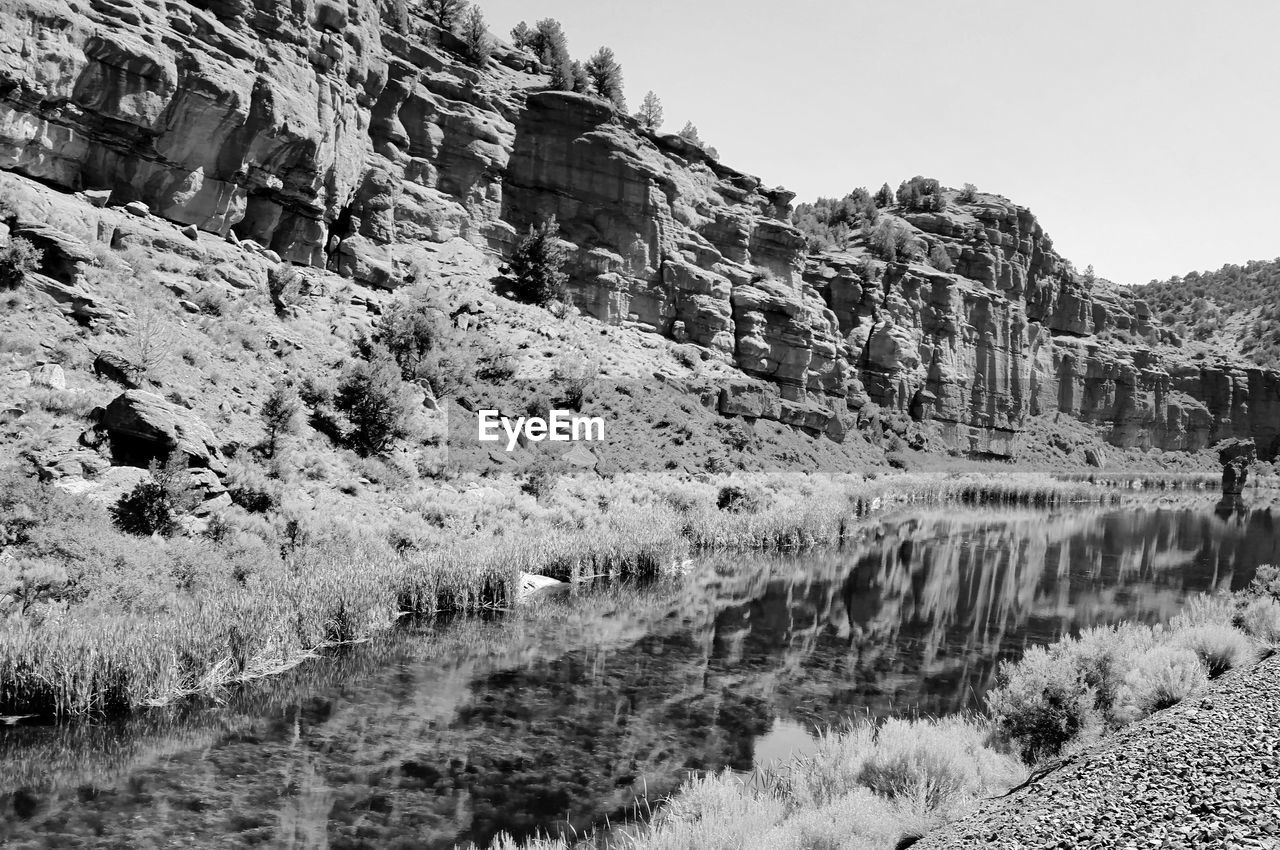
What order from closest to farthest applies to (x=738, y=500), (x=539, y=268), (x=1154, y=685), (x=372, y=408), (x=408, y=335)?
(x=1154, y=685)
(x=372, y=408)
(x=408, y=335)
(x=738, y=500)
(x=539, y=268)

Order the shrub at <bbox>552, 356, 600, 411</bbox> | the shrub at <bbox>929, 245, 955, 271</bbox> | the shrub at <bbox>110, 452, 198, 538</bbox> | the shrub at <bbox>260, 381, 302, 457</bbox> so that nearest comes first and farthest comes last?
1. the shrub at <bbox>110, 452, 198, 538</bbox>
2. the shrub at <bbox>260, 381, 302, 457</bbox>
3. the shrub at <bbox>552, 356, 600, 411</bbox>
4. the shrub at <bbox>929, 245, 955, 271</bbox>

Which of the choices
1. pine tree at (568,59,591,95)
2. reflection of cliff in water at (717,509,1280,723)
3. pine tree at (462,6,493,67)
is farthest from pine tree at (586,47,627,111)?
reflection of cliff in water at (717,509,1280,723)

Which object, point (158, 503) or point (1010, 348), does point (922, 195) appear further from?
point (158, 503)

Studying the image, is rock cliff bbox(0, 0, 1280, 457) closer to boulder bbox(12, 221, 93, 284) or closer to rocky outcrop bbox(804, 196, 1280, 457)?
rocky outcrop bbox(804, 196, 1280, 457)

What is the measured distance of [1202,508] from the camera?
175ft

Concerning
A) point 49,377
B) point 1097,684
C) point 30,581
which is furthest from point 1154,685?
point 49,377

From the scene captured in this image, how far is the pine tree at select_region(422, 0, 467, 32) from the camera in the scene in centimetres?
4931

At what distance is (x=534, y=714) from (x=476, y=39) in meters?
46.4

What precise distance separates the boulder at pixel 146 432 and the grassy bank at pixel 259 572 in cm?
188

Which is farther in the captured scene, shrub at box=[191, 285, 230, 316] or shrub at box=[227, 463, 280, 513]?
shrub at box=[191, 285, 230, 316]

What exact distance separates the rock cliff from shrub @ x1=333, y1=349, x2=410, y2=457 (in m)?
10.0

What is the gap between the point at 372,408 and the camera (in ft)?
80.2

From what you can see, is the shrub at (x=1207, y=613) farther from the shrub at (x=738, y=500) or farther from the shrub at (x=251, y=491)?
the shrub at (x=251, y=491)

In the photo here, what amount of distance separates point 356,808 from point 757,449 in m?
38.2
